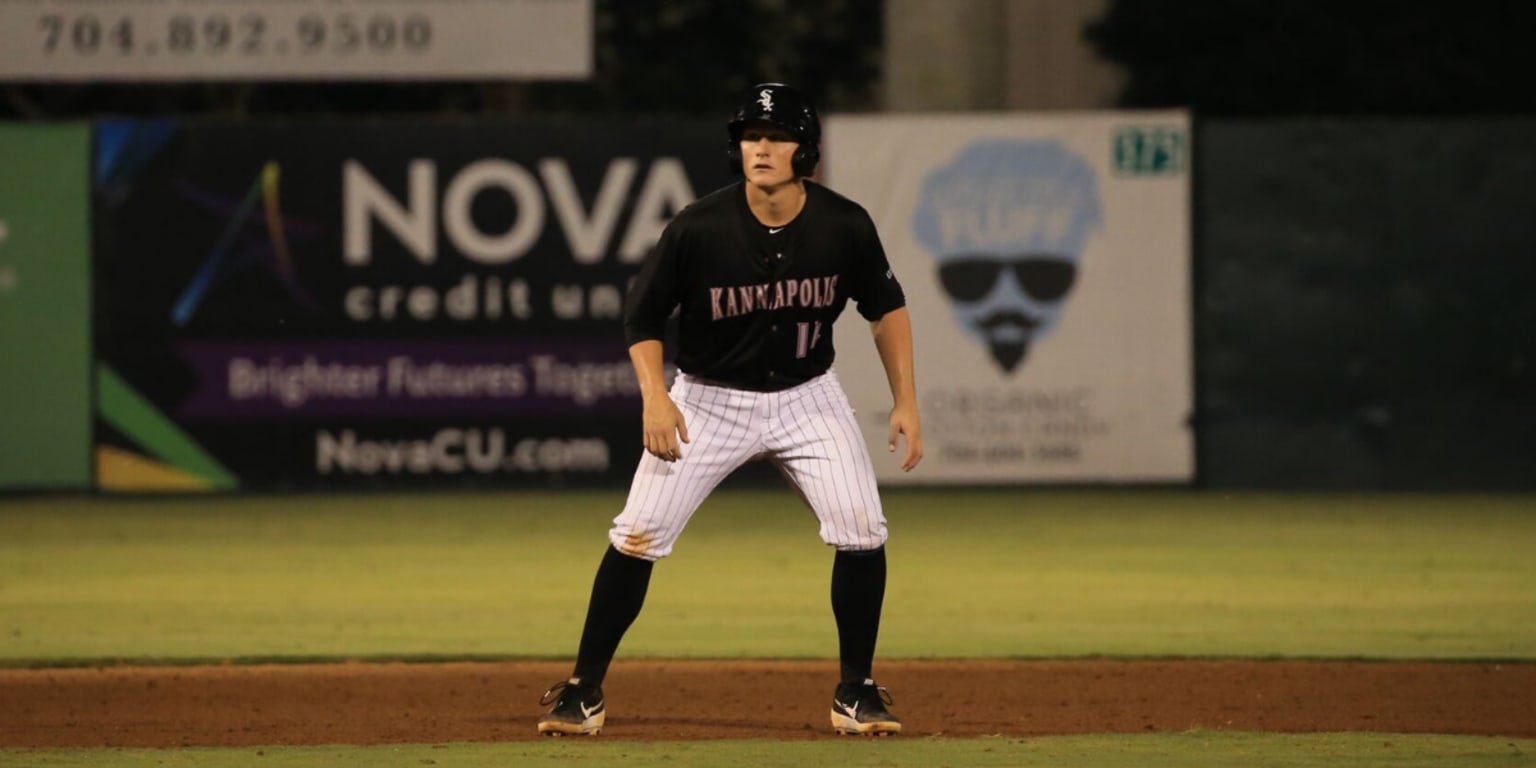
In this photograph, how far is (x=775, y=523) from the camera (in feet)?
48.0

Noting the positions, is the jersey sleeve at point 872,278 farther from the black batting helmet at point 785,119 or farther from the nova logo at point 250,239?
the nova logo at point 250,239

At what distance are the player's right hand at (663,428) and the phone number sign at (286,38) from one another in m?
10.4

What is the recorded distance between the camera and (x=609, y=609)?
7000 mm

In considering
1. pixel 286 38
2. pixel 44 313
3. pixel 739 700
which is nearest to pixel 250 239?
pixel 44 313

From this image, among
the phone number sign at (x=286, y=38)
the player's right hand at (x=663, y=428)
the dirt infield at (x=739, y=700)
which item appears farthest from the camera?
the phone number sign at (x=286, y=38)

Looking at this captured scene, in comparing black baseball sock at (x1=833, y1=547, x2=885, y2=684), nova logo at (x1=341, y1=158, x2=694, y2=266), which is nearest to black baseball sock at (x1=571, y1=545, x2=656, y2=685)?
black baseball sock at (x1=833, y1=547, x2=885, y2=684)

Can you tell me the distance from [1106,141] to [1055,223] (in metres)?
0.63

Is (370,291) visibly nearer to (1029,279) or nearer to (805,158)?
(1029,279)

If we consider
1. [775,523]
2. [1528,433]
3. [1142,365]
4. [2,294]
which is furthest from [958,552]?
[2,294]

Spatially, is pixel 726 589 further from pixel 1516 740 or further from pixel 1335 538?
pixel 1516 740

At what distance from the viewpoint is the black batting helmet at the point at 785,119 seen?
22.2 feet

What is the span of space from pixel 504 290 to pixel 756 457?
9.36 metres

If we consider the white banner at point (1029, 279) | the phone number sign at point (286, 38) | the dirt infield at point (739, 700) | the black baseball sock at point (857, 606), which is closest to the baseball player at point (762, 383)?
the black baseball sock at point (857, 606)

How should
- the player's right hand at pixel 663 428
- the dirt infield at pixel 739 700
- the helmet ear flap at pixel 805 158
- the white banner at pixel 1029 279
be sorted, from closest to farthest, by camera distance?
the player's right hand at pixel 663 428 → the helmet ear flap at pixel 805 158 → the dirt infield at pixel 739 700 → the white banner at pixel 1029 279
